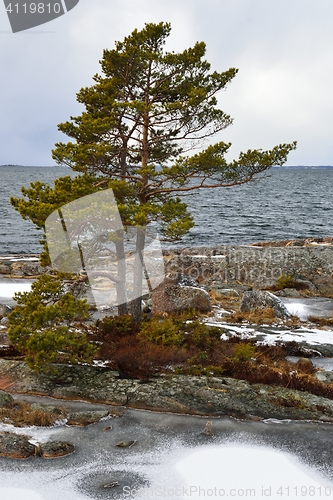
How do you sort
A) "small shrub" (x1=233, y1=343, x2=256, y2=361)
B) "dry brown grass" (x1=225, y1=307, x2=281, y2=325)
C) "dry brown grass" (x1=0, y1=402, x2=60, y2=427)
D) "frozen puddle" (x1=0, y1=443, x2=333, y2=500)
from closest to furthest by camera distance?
"frozen puddle" (x1=0, y1=443, x2=333, y2=500)
"dry brown grass" (x1=0, y1=402, x2=60, y2=427)
"small shrub" (x1=233, y1=343, x2=256, y2=361)
"dry brown grass" (x1=225, y1=307, x2=281, y2=325)

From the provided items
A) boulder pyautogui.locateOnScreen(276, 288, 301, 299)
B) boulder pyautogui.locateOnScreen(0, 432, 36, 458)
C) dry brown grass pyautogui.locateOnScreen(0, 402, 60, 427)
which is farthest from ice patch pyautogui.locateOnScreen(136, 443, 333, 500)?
boulder pyautogui.locateOnScreen(276, 288, 301, 299)

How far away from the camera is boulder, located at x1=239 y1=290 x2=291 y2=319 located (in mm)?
18566

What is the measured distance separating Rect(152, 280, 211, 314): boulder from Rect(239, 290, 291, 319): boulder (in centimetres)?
179

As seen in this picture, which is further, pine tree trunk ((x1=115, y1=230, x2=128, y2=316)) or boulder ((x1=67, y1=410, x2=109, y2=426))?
pine tree trunk ((x1=115, y1=230, x2=128, y2=316))

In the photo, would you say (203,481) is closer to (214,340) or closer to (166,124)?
(214,340)

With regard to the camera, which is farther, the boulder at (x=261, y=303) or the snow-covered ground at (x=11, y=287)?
the snow-covered ground at (x=11, y=287)

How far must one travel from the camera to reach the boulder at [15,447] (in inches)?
301

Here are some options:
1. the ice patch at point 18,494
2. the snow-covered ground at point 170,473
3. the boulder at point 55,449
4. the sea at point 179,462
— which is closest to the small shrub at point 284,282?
the sea at point 179,462

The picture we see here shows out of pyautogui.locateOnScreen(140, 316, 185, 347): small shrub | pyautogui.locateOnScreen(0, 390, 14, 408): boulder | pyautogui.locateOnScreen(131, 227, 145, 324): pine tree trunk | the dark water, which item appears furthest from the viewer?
the dark water

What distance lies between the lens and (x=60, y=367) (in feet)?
37.9

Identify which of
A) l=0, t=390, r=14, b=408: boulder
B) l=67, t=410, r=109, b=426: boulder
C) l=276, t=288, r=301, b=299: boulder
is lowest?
l=276, t=288, r=301, b=299: boulder

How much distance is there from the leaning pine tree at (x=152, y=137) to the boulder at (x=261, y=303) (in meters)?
6.58

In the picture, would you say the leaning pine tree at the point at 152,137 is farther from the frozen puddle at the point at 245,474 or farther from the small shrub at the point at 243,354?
the frozen puddle at the point at 245,474

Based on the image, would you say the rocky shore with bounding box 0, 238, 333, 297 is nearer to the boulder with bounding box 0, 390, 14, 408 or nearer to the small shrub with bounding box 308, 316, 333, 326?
the small shrub with bounding box 308, 316, 333, 326
